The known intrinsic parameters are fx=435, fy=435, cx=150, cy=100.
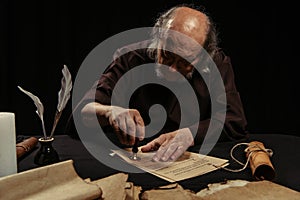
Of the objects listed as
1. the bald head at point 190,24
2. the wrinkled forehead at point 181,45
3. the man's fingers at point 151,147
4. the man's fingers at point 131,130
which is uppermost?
the bald head at point 190,24

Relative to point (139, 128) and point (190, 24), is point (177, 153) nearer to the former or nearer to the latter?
point (139, 128)

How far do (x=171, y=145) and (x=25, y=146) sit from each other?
1.62 feet

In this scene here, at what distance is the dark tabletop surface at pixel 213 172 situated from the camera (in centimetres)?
121

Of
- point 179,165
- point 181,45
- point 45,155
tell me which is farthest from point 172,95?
point 45,155

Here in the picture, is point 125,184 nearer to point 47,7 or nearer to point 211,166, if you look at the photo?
point 211,166

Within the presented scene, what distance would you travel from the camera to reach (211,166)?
1.35 meters

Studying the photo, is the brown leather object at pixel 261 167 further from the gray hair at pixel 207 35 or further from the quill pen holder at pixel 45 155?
the gray hair at pixel 207 35

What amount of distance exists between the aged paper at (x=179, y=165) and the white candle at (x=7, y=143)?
397 mm

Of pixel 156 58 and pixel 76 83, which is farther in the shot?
pixel 76 83

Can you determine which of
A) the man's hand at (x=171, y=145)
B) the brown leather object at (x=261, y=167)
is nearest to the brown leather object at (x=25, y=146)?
the man's hand at (x=171, y=145)

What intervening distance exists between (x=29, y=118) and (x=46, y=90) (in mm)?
287

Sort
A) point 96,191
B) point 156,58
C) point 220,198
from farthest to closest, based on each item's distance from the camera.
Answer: point 156,58 < point 220,198 < point 96,191

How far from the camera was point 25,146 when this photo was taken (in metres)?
1.47

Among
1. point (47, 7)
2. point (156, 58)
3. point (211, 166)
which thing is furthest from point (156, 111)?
point (47, 7)
